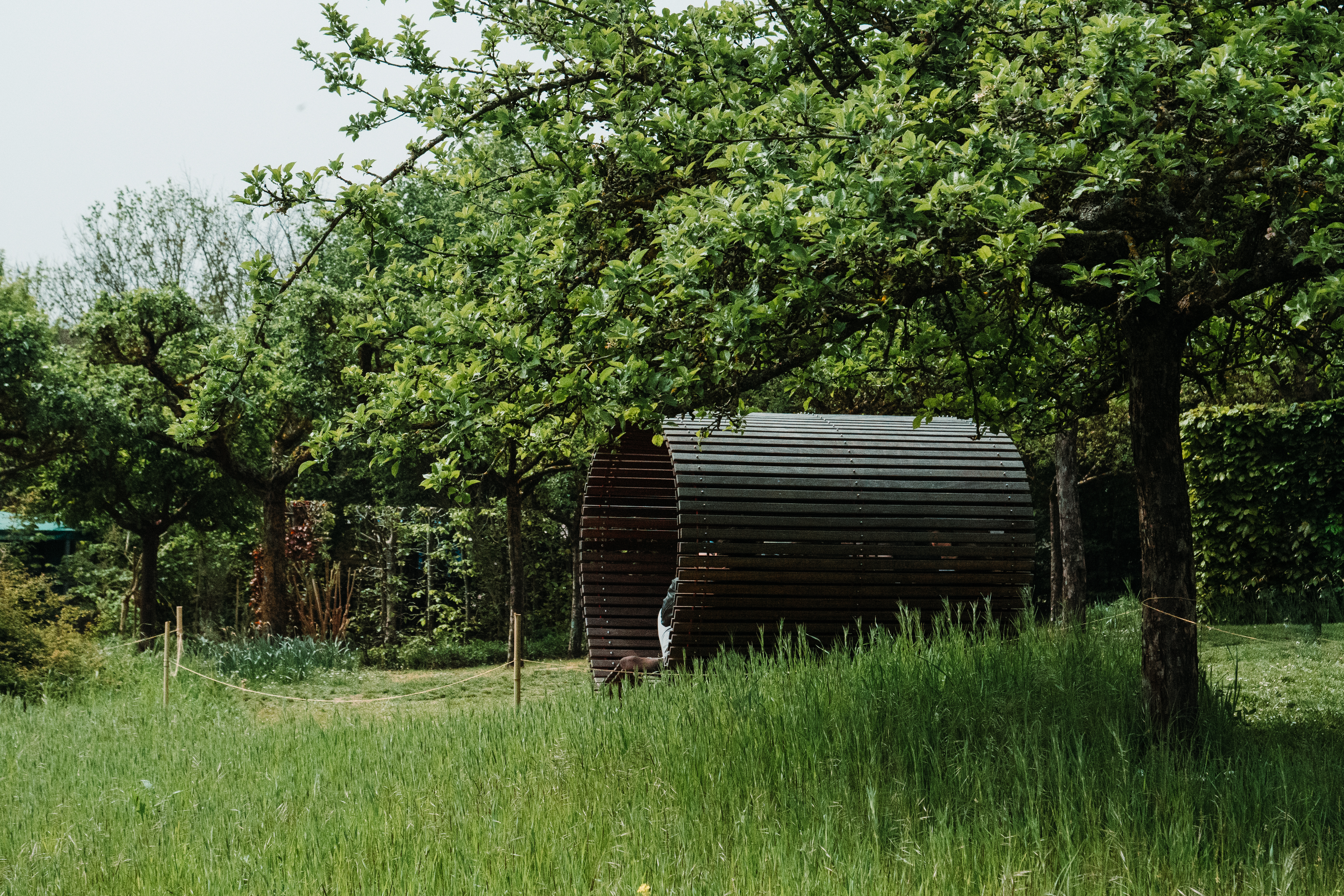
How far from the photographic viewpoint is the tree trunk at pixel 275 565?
47.0ft

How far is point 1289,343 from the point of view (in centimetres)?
516

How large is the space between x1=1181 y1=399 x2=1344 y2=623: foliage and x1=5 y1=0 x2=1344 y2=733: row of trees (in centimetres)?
428

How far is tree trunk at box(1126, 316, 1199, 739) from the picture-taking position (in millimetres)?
4699

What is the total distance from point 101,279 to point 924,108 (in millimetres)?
24269

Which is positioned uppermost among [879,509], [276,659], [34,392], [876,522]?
[34,392]

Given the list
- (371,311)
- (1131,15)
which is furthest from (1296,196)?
(371,311)

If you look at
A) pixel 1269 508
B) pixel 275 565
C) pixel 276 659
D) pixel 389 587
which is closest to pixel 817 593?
pixel 1269 508

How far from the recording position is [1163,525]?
15.7 feet

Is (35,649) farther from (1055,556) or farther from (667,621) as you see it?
(1055,556)

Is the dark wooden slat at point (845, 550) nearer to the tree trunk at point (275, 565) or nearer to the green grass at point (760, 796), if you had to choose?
the green grass at point (760, 796)

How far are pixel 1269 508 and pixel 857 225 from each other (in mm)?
8848

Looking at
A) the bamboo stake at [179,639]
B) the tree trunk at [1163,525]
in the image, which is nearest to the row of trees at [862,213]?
the tree trunk at [1163,525]

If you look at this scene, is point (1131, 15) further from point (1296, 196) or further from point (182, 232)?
point (182, 232)

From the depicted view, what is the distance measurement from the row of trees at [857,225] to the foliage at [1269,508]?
428 cm
